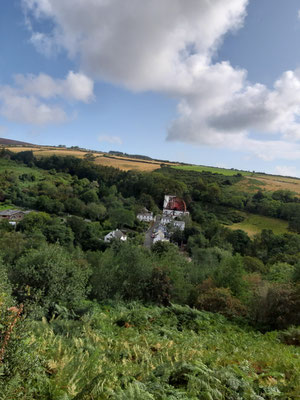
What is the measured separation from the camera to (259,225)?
60.2 m

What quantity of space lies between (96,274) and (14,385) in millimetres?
16194

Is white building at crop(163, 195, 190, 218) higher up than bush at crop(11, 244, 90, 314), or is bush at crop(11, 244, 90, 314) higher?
bush at crop(11, 244, 90, 314)

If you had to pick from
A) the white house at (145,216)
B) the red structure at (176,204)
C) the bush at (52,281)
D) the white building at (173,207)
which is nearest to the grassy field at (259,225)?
the white building at (173,207)

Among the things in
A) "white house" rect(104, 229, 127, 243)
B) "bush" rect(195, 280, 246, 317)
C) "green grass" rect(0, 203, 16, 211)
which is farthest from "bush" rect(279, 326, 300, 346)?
"green grass" rect(0, 203, 16, 211)

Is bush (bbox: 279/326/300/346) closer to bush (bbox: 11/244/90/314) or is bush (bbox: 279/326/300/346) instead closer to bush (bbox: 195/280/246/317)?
bush (bbox: 195/280/246/317)

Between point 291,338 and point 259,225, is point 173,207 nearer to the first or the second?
point 259,225

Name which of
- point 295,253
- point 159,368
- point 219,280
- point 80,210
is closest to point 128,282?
point 219,280

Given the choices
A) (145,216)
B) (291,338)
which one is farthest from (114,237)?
(291,338)

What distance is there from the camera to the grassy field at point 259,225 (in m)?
56.8

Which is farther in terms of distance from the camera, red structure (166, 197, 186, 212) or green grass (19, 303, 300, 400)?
red structure (166, 197, 186, 212)

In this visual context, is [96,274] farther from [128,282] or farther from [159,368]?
[159,368]

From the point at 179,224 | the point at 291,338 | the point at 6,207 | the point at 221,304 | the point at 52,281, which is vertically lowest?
the point at 6,207

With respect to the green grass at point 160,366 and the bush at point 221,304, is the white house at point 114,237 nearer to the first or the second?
the bush at point 221,304

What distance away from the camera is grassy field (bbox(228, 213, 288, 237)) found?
56781 mm
